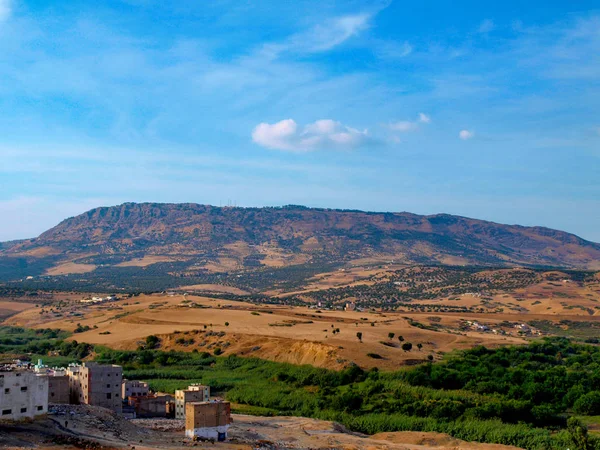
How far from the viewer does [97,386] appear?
55812 mm

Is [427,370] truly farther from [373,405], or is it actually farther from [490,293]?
[490,293]

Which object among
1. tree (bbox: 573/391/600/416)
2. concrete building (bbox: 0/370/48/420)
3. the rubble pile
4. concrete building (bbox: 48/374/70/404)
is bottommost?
the rubble pile

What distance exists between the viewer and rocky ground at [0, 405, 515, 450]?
127 feet

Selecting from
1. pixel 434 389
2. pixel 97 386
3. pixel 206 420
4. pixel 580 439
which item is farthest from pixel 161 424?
pixel 580 439

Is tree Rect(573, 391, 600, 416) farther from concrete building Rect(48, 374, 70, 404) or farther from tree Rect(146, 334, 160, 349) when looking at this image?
tree Rect(146, 334, 160, 349)

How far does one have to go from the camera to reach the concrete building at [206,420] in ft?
155

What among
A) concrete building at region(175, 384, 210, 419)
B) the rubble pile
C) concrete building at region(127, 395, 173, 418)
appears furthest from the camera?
concrete building at region(127, 395, 173, 418)

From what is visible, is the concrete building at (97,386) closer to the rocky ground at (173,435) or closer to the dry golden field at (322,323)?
the rocky ground at (173,435)

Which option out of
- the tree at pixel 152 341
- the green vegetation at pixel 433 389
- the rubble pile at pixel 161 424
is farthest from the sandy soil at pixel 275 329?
the rubble pile at pixel 161 424

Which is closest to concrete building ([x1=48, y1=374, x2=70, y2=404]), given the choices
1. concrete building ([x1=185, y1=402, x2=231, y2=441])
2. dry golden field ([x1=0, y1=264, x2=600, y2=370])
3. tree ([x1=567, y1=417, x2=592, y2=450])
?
concrete building ([x1=185, y1=402, x2=231, y2=441])

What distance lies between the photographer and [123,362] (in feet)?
287

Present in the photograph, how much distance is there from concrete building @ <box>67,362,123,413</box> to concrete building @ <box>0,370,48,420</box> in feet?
40.0

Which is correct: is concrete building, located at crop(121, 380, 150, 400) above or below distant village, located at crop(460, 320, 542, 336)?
below

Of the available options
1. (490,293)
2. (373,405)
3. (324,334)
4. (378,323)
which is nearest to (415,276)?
(490,293)
